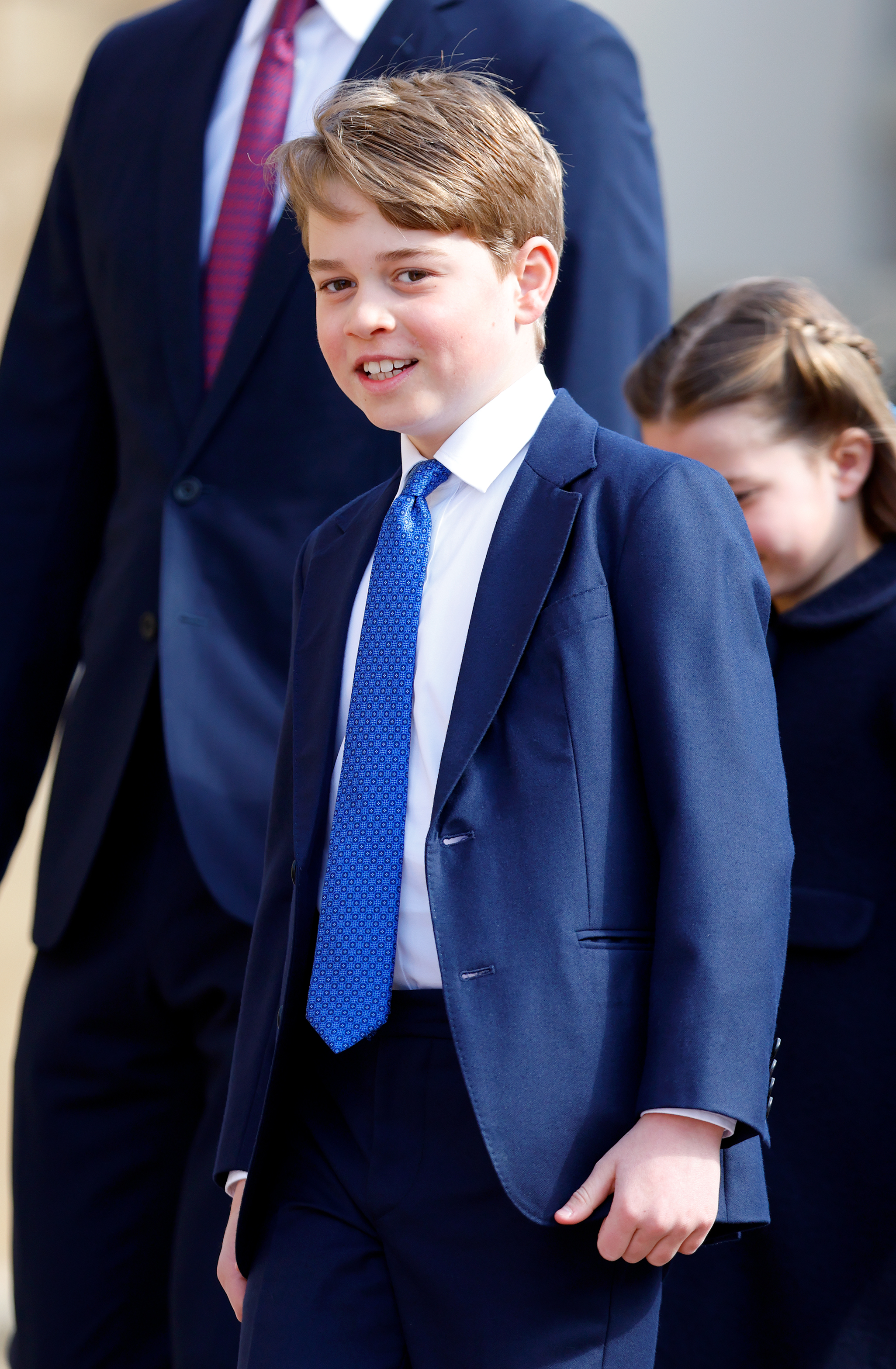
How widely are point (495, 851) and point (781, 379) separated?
968 mm

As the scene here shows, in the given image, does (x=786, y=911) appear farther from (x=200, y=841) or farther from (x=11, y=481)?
(x=11, y=481)

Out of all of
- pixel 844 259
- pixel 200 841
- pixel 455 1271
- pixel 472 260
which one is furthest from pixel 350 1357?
pixel 844 259

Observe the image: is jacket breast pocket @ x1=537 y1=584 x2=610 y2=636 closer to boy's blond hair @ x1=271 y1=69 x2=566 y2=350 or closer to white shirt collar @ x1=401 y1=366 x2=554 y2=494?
white shirt collar @ x1=401 y1=366 x2=554 y2=494

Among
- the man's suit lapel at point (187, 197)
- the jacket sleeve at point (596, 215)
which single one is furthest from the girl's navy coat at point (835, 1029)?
the man's suit lapel at point (187, 197)

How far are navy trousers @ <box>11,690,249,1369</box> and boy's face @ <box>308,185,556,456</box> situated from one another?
2.11 ft

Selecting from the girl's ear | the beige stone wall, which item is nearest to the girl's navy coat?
the girl's ear

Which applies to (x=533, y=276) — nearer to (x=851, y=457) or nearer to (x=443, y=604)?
(x=443, y=604)

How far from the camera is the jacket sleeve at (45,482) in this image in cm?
217

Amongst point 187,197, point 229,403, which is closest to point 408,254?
point 229,403

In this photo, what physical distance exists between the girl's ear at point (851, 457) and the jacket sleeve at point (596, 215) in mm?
261

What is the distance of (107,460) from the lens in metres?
2.22

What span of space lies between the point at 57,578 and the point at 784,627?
0.93 meters

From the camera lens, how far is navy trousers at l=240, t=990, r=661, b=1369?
1.30 metres

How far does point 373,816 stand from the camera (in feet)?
4.63
